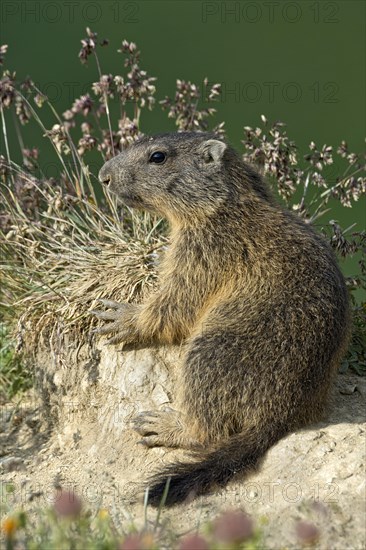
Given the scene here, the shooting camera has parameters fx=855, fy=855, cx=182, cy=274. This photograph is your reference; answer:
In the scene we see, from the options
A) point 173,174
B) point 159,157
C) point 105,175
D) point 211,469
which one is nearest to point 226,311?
point 211,469

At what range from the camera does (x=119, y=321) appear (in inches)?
232

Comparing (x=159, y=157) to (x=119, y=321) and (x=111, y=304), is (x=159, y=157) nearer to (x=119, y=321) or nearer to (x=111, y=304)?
(x=111, y=304)

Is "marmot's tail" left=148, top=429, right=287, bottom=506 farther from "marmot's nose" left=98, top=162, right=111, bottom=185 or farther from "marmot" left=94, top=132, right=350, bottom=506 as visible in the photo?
"marmot's nose" left=98, top=162, right=111, bottom=185

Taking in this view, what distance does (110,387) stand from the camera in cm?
600

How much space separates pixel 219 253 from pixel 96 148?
2060mm

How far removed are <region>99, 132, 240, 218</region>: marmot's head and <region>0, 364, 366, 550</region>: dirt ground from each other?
4.33ft

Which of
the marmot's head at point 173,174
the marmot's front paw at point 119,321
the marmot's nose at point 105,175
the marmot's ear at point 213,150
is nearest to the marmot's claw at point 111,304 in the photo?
the marmot's front paw at point 119,321

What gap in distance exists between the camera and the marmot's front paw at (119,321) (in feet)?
19.3

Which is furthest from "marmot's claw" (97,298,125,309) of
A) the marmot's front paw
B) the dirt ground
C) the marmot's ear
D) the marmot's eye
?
the marmot's ear

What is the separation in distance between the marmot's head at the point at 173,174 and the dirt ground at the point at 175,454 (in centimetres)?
132

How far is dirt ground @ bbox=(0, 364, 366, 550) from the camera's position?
4324 mm

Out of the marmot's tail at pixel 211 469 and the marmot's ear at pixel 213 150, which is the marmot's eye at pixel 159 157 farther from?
the marmot's tail at pixel 211 469

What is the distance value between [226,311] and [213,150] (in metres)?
1.25

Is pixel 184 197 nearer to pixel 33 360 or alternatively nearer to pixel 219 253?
pixel 219 253
